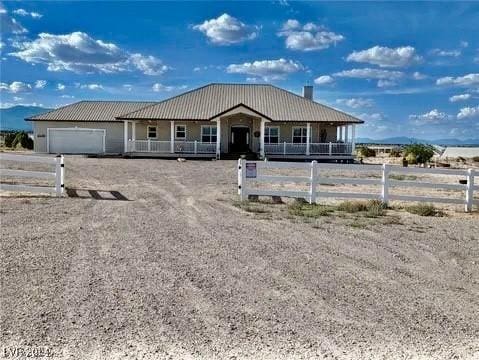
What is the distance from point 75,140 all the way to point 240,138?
13450mm

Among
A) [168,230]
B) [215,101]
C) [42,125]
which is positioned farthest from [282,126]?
[168,230]

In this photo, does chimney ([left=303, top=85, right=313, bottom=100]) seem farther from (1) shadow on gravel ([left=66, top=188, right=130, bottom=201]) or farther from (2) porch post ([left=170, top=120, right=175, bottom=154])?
(1) shadow on gravel ([left=66, top=188, right=130, bottom=201])

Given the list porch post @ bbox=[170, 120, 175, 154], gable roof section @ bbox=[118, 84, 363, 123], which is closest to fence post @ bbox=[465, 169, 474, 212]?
gable roof section @ bbox=[118, 84, 363, 123]

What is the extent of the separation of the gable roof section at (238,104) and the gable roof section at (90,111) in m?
4.46

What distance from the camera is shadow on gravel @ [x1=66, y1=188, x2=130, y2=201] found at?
1240 cm

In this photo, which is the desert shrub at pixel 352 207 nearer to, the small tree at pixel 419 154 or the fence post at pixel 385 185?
the fence post at pixel 385 185

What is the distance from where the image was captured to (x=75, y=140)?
1433 inches

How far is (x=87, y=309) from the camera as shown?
15.0 ft

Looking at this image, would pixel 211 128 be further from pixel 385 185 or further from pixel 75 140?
pixel 385 185

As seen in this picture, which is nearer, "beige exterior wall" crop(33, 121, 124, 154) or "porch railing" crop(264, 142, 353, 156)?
"porch railing" crop(264, 142, 353, 156)

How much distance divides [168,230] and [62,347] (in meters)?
4.66

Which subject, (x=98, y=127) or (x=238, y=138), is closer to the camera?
(x=238, y=138)

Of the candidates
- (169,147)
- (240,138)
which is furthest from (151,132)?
(240,138)

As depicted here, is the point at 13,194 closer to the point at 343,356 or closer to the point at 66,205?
the point at 66,205
